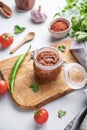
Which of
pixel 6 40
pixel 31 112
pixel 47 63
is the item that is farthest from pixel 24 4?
pixel 31 112

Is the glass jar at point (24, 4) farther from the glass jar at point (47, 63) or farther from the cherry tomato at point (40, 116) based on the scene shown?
the cherry tomato at point (40, 116)

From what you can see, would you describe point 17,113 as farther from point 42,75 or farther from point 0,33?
point 0,33

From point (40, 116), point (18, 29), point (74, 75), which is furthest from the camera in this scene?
point (18, 29)

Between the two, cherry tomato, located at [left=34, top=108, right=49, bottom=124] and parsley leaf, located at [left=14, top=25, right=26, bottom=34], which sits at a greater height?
parsley leaf, located at [left=14, top=25, right=26, bottom=34]

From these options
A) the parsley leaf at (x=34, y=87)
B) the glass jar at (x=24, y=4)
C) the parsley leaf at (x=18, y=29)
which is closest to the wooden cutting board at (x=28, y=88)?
the parsley leaf at (x=34, y=87)

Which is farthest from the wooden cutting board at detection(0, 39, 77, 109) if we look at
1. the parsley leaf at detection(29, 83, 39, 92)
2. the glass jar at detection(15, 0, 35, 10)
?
the glass jar at detection(15, 0, 35, 10)

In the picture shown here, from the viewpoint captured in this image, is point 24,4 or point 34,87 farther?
point 24,4

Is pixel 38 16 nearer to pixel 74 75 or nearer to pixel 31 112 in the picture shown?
pixel 74 75

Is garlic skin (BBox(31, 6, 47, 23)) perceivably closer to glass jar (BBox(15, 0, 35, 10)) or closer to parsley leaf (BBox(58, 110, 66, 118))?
glass jar (BBox(15, 0, 35, 10))
